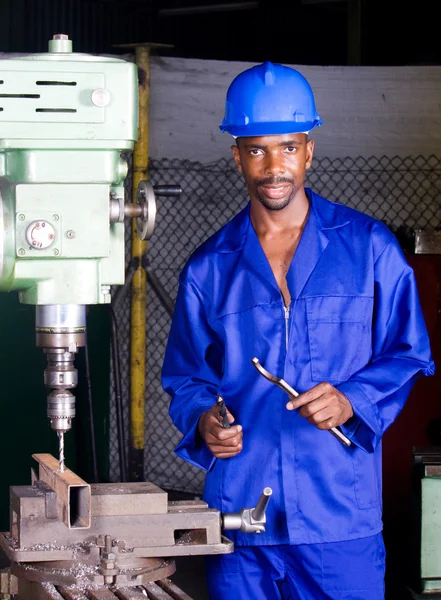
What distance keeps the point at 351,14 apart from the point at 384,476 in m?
3.52

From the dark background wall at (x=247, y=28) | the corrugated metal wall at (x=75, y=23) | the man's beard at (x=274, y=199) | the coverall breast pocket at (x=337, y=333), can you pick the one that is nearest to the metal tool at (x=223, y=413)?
the coverall breast pocket at (x=337, y=333)

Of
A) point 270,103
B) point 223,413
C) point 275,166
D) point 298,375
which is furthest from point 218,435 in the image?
point 270,103

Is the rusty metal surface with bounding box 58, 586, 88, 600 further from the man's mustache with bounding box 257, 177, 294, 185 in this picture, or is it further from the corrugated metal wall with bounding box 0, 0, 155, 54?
the corrugated metal wall with bounding box 0, 0, 155, 54

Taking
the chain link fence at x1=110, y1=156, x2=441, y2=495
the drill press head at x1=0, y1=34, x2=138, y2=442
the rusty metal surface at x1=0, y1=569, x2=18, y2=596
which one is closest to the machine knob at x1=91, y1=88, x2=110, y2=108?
the drill press head at x1=0, y1=34, x2=138, y2=442

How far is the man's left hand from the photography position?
1937mm

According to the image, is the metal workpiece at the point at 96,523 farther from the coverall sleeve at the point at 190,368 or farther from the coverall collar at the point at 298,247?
the coverall collar at the point at 298,247

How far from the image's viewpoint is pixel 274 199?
216 cm

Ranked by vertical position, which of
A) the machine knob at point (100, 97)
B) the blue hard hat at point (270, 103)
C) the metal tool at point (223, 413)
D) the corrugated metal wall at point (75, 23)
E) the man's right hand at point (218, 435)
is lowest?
the man's right hand at point (218, 435)

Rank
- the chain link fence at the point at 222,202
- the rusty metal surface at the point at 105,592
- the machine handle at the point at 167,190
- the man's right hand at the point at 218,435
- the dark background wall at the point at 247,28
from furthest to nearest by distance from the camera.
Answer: the dark background wall at the point at 247,28
the chain link fence at the point at 222,202
the man's right hand at the point at 218,435
the machine handle at the point at 167,190
the rusty metal surface at the point at 105,592

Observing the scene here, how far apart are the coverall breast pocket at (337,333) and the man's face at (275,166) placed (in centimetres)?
23

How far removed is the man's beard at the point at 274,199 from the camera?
2135 millimetres

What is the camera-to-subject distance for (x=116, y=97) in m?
1.67

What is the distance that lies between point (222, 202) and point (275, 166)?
93.1 inches

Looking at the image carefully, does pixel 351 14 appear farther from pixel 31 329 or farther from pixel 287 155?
pixel 287 155
